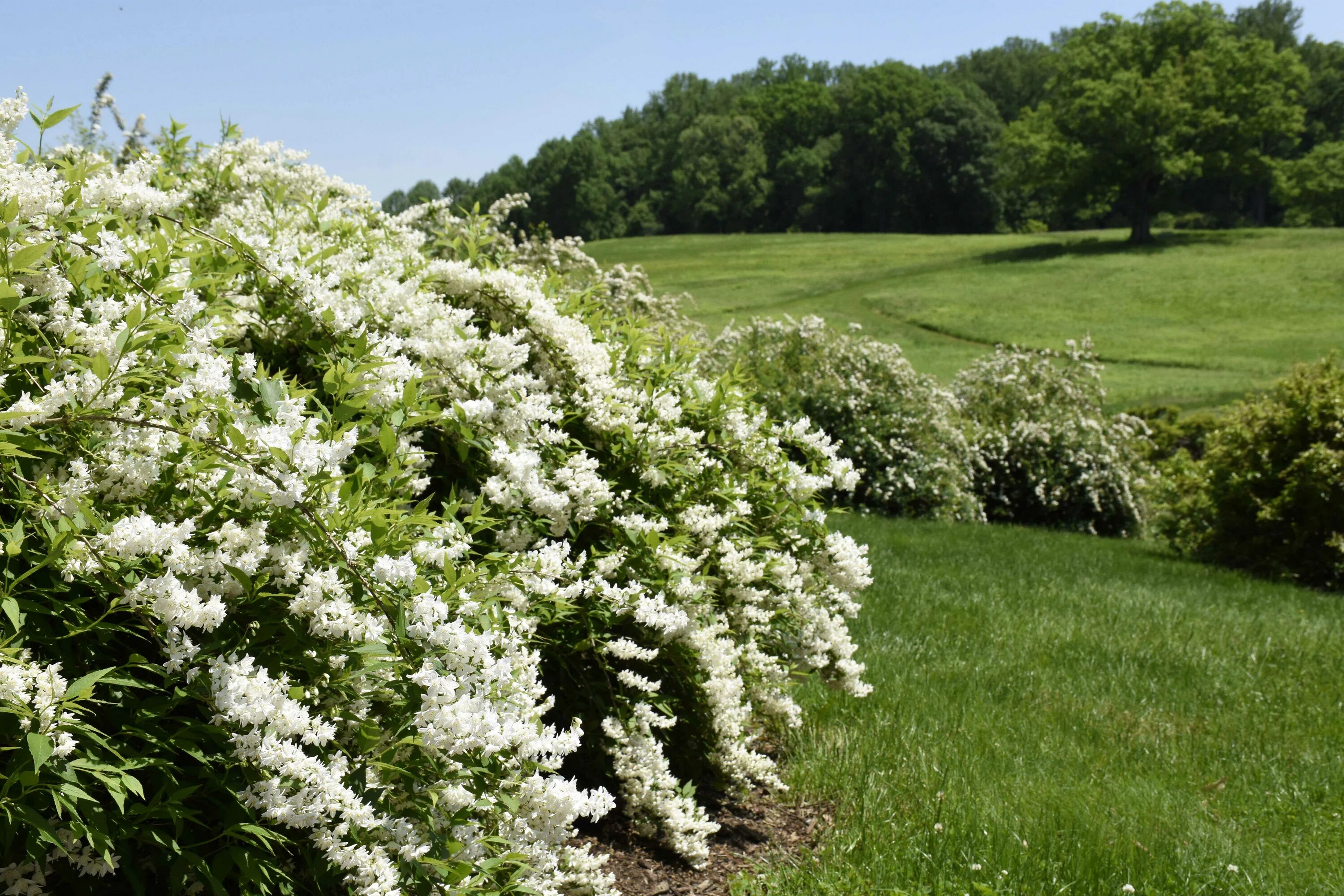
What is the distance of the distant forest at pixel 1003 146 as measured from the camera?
48.8m

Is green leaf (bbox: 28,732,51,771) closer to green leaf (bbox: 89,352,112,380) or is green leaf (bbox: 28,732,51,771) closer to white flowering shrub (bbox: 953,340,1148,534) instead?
green leaf (bbox: 89,352,112,380)

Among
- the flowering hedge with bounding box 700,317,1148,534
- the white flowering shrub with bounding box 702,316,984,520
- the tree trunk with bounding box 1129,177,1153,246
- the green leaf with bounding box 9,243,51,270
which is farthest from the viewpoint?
the tree trunk with bounding box 1129,177,1153,246

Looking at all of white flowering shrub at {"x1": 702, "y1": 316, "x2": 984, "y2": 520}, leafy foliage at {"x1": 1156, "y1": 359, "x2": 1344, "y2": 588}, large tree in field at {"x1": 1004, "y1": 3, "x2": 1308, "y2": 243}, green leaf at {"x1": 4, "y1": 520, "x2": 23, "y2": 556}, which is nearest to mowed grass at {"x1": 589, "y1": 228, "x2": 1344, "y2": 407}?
large tree in field at {"x1": 1004, "y1": 3, "x2": 1308, "y2": 243}

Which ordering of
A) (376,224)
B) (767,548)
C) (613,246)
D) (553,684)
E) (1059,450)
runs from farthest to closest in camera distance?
(613,246) < (1059,450) < (376,224) < (767,548) < (553,684)

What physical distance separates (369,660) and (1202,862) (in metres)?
3.15

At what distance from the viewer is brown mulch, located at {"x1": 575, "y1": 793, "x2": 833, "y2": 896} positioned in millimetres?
3262

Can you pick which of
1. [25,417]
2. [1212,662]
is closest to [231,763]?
[25,417]

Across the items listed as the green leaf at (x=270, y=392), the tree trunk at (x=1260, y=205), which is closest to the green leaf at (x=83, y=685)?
the green leaf at (x=270, y=392)

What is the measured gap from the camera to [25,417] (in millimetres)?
1897

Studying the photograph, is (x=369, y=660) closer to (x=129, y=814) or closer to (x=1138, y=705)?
(x=129, y=814)

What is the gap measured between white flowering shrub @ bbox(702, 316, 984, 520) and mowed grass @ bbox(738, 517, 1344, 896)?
450 cm

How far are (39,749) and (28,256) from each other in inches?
42.2

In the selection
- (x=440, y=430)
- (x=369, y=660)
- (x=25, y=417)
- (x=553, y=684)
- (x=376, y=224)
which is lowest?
(x=553, y=684)

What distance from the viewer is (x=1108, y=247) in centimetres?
5016
